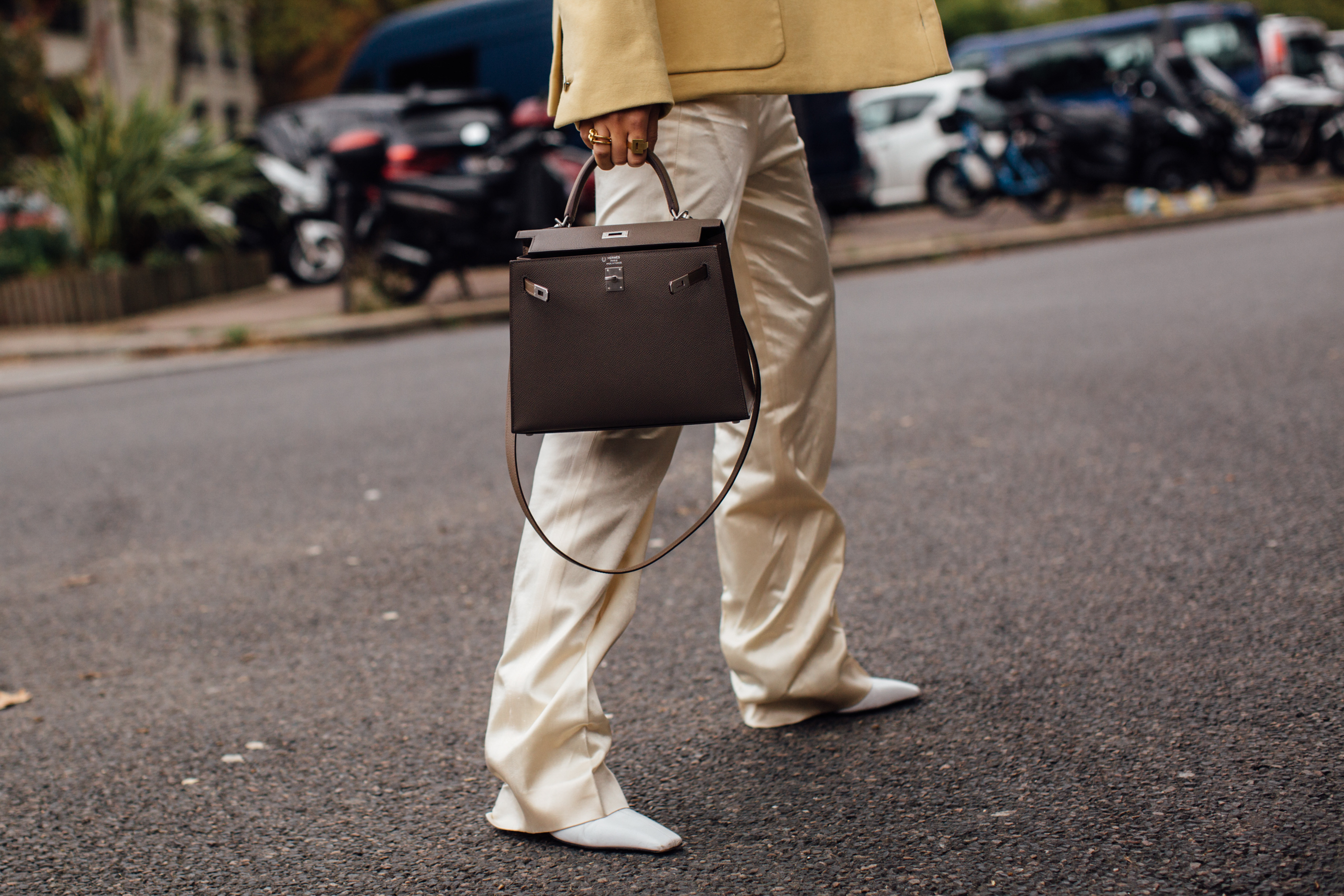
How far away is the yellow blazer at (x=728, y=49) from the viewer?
1764 mm

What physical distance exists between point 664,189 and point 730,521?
0.62 metres

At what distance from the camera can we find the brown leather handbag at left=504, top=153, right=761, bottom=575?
1732 mm

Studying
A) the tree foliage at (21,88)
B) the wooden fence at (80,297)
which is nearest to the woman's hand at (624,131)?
the wooden fence at (80,297)

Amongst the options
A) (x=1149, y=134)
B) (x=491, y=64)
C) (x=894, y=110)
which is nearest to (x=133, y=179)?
(x=491, y=64)

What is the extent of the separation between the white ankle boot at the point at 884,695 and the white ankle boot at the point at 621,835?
0.54 metres

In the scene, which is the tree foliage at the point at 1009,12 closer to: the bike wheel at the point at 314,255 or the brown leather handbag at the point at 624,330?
the bike wheel at the point at 314,255

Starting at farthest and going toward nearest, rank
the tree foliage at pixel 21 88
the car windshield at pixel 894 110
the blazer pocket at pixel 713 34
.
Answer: the tree foliage at pixel 21 88 < the car windshield at pixel 894 110 < the blazer pocket at pixel 713 34

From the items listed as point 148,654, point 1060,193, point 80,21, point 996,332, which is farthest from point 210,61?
point 148,654

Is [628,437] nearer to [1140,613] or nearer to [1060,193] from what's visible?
[1140,613]

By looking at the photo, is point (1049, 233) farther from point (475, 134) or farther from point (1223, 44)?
point (1223, 44)

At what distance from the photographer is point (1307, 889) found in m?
1.65

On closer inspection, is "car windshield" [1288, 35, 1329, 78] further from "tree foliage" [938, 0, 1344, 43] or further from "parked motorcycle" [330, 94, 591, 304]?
"tree foliage" [938, 0, 1344, 43]

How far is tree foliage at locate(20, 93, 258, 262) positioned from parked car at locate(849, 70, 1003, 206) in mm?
7925

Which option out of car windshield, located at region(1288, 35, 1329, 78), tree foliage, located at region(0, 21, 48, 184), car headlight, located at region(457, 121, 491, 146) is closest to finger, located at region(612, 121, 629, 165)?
car headlight, located at region(457, 121, 491, 146)
